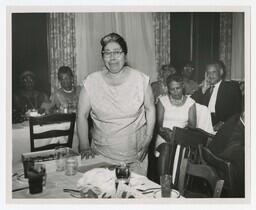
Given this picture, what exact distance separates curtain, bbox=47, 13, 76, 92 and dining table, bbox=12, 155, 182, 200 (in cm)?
51

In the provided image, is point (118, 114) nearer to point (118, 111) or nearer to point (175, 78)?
point (118, 111)

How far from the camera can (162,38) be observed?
1.72 meters

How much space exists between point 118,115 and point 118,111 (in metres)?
0.02

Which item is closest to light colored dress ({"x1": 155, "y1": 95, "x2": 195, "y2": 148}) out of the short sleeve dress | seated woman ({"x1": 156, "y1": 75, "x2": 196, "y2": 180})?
seated woman ({"x1": 156, "y1": 75, "x2": 196, "y2": 180})

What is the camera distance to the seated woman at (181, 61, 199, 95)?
169cm

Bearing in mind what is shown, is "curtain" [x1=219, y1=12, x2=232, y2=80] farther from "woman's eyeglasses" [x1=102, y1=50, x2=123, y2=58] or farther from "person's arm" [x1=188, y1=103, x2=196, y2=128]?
"woman's eyeglasses" [x1=102, y1=50, x2=123, y2=58]

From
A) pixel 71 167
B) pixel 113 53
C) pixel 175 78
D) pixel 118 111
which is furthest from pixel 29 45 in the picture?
pixel 175 78

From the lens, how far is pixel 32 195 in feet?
4.46

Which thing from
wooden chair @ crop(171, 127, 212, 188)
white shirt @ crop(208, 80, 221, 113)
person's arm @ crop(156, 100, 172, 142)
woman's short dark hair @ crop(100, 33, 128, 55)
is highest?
woman's short dark hair @ crop(100, 33, 128, 55)

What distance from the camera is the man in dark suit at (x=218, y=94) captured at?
169 cm

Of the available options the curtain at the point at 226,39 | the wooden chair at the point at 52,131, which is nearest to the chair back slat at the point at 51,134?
the wooden chair at the point at 52,131

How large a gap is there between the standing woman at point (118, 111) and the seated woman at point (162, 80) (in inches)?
1.3
